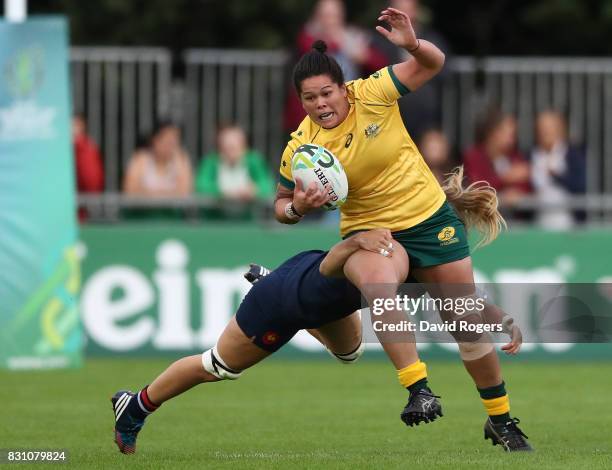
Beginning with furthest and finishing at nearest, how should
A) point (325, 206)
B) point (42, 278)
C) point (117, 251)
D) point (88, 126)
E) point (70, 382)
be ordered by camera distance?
point (88, 126)
point (117, 251)
point (42, 278)
point (70, 382)
point (325, 206)

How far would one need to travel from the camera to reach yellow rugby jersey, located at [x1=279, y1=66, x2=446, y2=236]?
904cm

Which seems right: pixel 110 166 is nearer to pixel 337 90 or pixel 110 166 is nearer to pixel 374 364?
pixel 374 364

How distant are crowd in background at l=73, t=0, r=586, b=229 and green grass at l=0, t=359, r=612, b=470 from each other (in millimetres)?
2148

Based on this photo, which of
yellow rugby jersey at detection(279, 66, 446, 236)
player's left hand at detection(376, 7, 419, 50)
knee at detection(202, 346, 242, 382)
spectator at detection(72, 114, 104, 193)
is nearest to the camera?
player's left hand at detection(376, 7, 419, 50)

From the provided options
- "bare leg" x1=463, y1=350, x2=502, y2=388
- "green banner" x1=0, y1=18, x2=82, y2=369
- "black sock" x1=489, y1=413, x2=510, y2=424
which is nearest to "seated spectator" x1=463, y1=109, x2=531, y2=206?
"green banner" x1=0, y1=18, x2=82, y2=369

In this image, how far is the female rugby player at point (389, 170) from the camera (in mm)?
8922

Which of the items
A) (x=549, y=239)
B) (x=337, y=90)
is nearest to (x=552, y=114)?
(x=549, y=239)

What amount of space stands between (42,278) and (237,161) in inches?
115

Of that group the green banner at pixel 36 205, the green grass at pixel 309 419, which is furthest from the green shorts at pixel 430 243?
the green banner at pixel 36 205

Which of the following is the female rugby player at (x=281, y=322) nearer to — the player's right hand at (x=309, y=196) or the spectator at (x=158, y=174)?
the player's right hand at (x=309, y=196)

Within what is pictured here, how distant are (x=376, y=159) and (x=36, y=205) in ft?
23.3

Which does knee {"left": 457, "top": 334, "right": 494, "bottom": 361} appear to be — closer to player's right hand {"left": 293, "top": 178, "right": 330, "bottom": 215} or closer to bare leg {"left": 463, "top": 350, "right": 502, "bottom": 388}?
bare leg {"left": 463, "top": 350, "right": 502, "bottom": 388}

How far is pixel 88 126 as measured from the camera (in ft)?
59.1

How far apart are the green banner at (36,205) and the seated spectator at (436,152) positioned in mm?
3929
